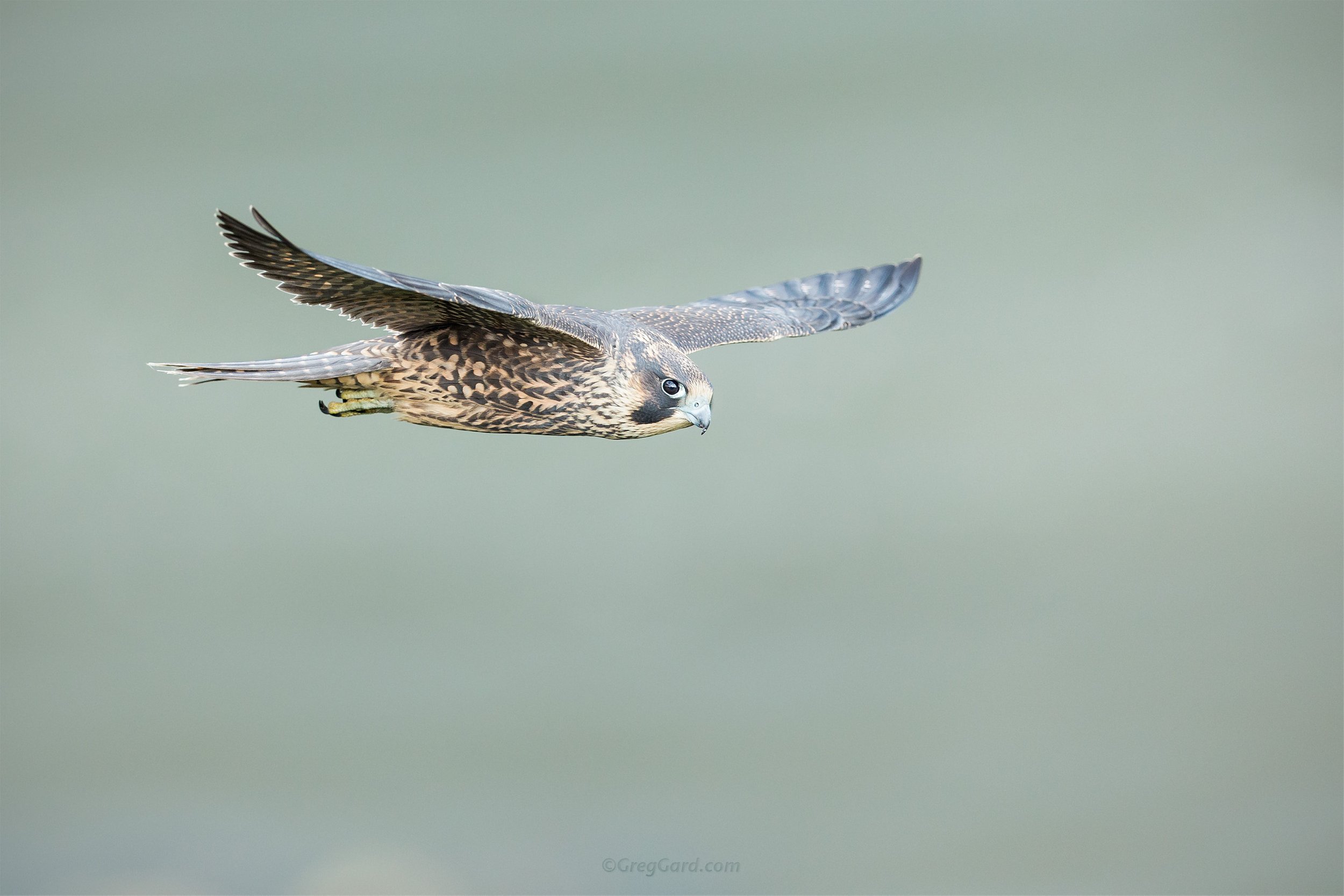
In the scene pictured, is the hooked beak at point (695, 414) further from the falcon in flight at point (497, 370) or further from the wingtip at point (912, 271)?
the wingtip at point (912, 271)

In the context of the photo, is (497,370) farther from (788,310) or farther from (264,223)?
(788,310)

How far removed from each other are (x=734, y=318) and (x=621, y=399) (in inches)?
57.2

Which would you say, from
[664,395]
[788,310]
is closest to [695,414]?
[664,395]

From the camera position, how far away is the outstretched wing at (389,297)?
319cm

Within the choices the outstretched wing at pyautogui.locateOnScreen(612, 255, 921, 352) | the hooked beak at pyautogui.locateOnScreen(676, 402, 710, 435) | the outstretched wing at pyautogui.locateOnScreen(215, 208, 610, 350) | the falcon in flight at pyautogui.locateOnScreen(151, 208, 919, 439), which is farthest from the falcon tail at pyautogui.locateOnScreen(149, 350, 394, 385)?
the outstretched wing at pyautogui.locateOnScreen(612, 255, 921, 352)

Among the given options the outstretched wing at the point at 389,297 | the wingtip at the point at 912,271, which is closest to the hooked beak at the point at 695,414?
the outstretched wing at the point at 389,297

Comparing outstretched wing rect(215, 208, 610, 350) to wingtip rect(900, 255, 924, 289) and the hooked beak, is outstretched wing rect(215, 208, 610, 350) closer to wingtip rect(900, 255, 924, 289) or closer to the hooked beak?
the hooked beak

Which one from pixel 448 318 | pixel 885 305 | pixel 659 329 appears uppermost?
pixel 885 305

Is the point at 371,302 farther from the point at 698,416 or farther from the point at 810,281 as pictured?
the point at 810,281

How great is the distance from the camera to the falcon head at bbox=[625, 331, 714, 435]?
3.90 metres

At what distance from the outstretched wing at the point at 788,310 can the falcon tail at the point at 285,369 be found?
44.8 inches

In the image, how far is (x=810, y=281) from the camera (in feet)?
20.1

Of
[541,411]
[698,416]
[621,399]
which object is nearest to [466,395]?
[541,411]

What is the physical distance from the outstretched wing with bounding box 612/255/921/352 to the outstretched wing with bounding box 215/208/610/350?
3.30 ft
